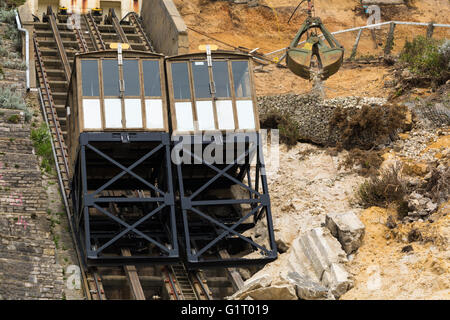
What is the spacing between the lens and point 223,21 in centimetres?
4359

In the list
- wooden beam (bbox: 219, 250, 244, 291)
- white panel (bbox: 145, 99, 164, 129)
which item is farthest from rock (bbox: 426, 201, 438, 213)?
white panel (bbox: 145, 99, 164, 129)

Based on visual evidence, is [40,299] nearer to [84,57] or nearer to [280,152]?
[84,57]

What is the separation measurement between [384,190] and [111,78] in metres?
6.76

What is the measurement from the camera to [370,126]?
27.8 m

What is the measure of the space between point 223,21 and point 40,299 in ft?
75.8

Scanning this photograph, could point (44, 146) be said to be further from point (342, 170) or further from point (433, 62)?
point (433, 62)

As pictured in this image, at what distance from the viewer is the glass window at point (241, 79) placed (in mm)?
24656

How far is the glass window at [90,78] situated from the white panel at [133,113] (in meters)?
0.76

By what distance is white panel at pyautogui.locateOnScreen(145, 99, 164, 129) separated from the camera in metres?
24.2

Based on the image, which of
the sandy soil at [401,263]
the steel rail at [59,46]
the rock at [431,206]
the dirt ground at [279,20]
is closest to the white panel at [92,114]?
the sandy soil at [401,263]

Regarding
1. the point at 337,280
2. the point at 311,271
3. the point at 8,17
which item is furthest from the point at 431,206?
the point at 8,17

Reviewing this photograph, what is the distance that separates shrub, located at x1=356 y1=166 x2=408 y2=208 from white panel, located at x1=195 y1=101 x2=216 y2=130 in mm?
3996

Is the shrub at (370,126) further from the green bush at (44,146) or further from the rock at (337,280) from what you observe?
the green bush at (44,146)
